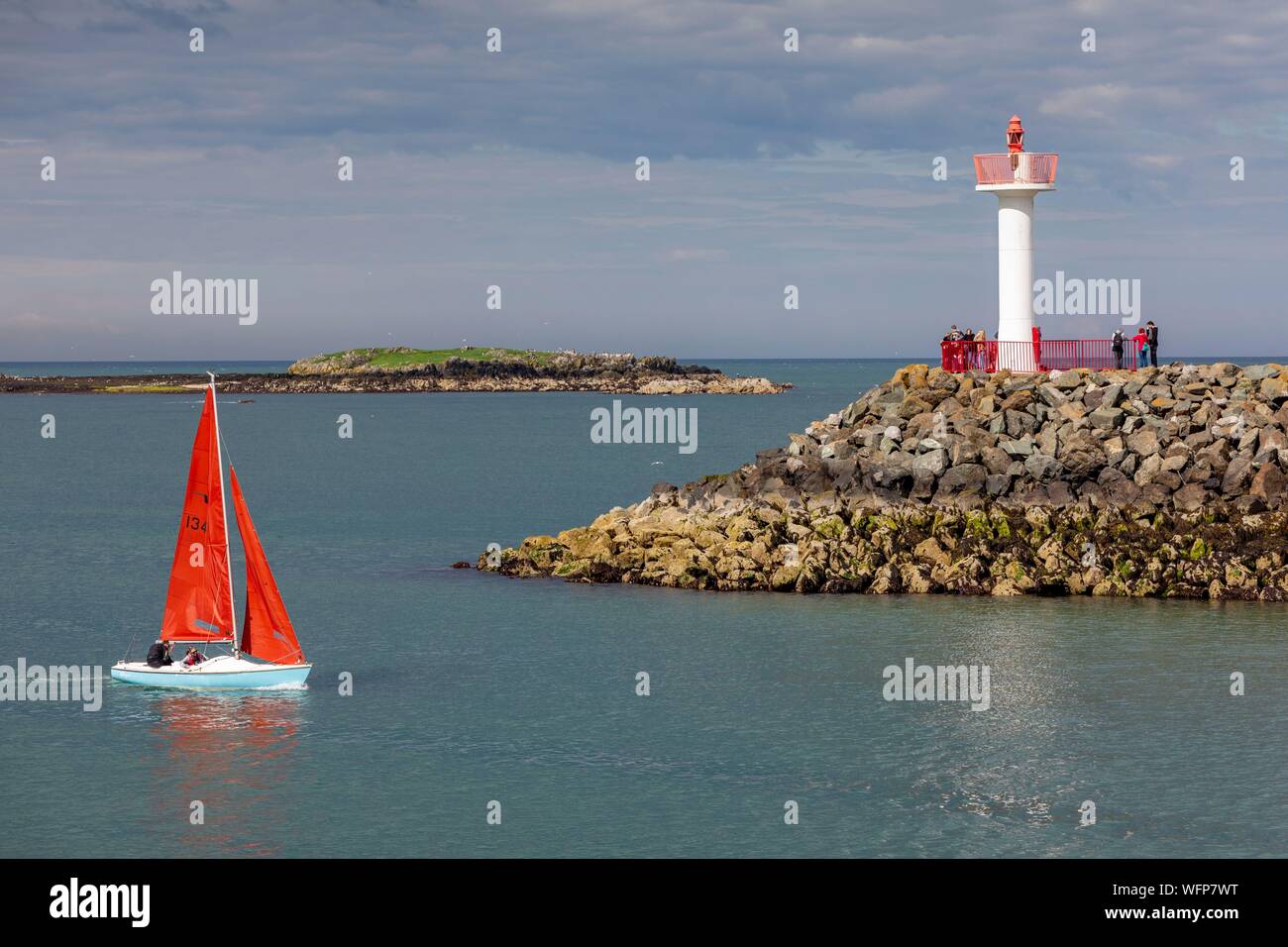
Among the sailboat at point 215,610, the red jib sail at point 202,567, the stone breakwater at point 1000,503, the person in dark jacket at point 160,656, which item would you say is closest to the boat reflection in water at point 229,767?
the sailboat at point 215,610

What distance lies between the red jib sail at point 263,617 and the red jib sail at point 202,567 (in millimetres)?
398

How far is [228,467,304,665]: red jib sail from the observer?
1099 inches

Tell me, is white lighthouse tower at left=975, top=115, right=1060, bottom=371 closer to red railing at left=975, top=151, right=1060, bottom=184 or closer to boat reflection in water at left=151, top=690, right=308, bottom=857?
red railing at left=975, top=151, right=1060, bottom=184

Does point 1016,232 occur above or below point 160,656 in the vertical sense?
above

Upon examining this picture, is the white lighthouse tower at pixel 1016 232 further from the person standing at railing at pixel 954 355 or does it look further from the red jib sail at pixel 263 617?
the red jib sail at pixel 263 617

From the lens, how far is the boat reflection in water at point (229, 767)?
20891 millimetres

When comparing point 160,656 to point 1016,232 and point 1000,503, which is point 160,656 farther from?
point 1016,232

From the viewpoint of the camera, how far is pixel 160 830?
69.4 ft

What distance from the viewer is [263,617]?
28.3 metres

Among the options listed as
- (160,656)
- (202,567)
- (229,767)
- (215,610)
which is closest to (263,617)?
(215,610)

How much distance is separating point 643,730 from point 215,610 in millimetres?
8590
